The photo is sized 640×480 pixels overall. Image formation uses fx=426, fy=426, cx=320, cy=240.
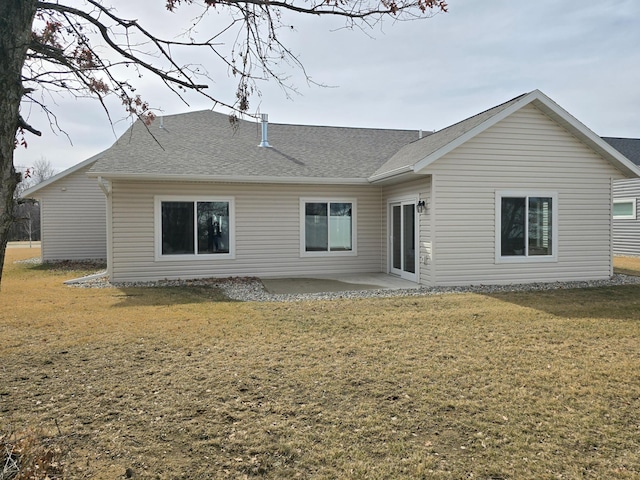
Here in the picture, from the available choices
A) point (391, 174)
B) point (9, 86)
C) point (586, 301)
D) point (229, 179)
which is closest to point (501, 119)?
point (391, 174)

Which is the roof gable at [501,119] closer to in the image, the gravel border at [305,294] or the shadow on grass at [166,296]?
the gravel border at [305,294]

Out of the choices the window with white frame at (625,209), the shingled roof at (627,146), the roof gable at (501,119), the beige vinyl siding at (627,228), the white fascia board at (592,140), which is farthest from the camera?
the shingled roof at (627,146)

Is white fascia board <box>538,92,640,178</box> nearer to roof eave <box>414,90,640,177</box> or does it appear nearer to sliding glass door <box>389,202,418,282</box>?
roof eave <box>414,90,640,177</box>

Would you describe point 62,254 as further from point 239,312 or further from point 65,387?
point 65,387

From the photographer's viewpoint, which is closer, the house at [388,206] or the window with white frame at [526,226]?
the house at [388,206]

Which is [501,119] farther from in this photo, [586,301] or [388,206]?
[586,301]

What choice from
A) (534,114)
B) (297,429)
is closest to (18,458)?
(297,429)

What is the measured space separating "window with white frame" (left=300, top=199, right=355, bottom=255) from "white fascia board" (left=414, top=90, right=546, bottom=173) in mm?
3442

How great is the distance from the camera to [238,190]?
462 inches

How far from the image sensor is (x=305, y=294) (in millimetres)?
9305

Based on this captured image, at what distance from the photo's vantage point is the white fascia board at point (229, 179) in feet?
34.2

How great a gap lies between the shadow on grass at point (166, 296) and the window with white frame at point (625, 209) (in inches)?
696

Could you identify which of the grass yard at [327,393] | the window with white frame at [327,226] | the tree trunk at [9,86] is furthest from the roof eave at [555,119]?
the tree trunk at [9,86]

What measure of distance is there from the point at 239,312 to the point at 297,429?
4286 mm
